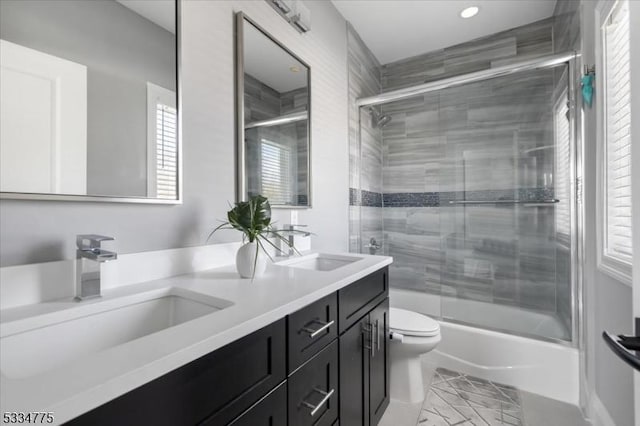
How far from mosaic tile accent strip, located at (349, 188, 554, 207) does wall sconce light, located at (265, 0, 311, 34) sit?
1208mm

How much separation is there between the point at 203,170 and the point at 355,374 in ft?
3.49

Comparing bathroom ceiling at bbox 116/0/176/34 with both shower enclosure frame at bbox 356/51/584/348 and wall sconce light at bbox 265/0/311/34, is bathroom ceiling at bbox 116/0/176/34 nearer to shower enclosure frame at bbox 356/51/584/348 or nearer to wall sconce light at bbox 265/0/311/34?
wall sconce light at bbox 265/0/311/34

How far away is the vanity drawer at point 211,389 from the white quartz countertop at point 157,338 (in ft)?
0.08

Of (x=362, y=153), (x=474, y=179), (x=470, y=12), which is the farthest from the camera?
(x=362, y=153)

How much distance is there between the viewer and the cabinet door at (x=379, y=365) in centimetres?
140

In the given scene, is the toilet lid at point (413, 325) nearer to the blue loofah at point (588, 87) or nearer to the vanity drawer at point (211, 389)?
the vanity drawer at point (211, 389)

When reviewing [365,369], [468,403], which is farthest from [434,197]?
[365,369]

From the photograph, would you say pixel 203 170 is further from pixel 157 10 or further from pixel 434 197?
pixel 434 197

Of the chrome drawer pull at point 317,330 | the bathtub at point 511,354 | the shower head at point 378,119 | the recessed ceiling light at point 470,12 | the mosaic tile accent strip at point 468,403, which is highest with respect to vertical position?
the recessed ceiling light at point 470,12

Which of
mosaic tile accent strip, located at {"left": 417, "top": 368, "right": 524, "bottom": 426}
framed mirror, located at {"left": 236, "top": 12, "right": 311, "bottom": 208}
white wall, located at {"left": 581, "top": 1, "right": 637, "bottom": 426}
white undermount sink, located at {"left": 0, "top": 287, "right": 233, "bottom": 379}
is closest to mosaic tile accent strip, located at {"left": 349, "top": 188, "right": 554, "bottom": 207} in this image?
white wall, located at {"left": 581, "top": 1, "right": 637, "bottom": 426}

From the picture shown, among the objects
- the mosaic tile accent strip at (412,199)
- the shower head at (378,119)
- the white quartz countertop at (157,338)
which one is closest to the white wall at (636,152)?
the white quartz countertop at (157,338)

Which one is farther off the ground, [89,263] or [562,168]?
[562,168]

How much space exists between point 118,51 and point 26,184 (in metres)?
0.51

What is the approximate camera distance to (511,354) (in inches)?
76.8
